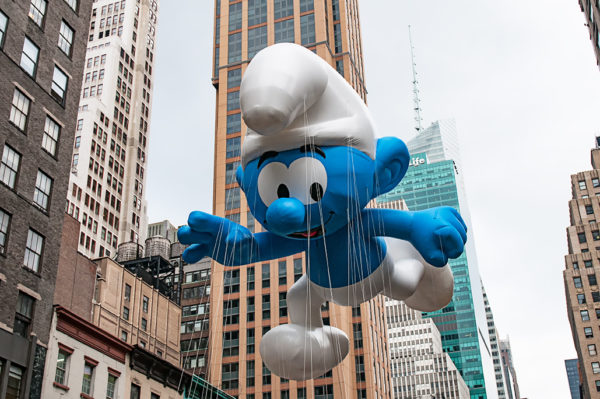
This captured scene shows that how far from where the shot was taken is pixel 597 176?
74.5 metres

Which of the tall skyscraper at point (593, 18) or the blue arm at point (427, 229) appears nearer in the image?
the blue arm at point (427, 229)

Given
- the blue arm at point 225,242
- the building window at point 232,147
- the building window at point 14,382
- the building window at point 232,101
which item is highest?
the building window at point 232,101

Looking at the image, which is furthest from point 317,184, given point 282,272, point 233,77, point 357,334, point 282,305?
point 233,77

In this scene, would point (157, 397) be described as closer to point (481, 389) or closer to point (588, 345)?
point (588, 345)

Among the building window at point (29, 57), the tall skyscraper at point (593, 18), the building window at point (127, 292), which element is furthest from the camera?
the building window at point (127, 292)

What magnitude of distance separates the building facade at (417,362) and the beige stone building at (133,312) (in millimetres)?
50438

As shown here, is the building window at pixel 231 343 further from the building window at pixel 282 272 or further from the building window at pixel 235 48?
the building window at pixel 235 48

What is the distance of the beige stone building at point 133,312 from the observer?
Answer: 42156 mm

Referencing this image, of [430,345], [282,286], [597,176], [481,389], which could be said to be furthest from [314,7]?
[481,389]

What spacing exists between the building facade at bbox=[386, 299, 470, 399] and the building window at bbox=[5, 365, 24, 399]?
251 feet

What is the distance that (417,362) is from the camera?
96562 millimetres

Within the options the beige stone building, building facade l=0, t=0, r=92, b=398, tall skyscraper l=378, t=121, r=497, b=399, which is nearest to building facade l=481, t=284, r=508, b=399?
tall skyscraper l=378, t=121, r=497, b=399

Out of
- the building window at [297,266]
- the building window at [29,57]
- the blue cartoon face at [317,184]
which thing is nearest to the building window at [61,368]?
the building window at [29,57]

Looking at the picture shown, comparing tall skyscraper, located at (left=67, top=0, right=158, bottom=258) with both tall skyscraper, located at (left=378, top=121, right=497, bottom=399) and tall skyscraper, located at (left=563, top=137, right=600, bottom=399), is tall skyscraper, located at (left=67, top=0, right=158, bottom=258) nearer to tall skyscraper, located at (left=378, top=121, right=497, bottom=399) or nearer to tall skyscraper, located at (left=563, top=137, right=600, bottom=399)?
tall skyscraper, located at (left=563, top=137, right=600, bottom=399)
